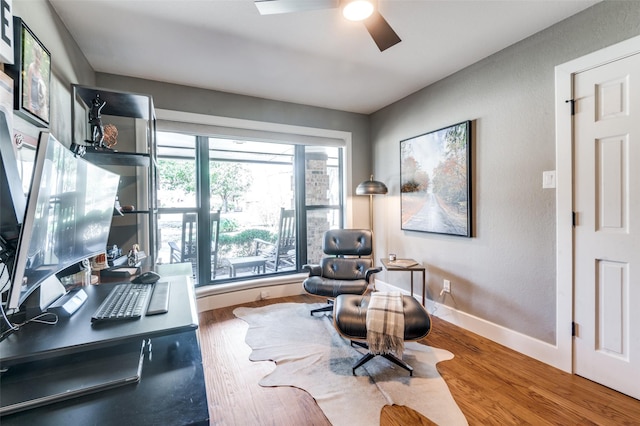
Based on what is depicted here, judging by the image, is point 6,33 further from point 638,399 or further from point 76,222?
point 638,399

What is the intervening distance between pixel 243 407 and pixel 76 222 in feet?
4.38

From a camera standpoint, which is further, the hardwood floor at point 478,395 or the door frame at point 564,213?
the door frame at point 564,213

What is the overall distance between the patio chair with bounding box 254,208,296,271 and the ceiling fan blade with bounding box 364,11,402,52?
2420mm

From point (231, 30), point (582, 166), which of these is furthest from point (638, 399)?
point (231, 30)

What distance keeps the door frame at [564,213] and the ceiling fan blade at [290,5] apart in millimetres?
1702

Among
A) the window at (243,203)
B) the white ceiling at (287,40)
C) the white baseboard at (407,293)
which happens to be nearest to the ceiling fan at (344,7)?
the white ceiling at (287,40)

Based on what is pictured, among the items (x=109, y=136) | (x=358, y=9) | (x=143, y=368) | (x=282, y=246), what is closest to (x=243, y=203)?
(x=282, y=246)

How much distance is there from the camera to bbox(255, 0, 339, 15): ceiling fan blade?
138cm

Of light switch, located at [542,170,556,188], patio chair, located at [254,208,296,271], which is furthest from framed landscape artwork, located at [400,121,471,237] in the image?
patio chair, located at [254,208,296,271]

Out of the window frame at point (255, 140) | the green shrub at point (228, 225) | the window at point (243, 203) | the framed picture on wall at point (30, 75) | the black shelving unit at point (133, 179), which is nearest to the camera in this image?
the framed picture on wall at point (30, 75)

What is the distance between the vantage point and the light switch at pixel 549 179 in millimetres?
1993

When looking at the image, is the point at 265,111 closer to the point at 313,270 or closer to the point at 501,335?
the point at 313,270

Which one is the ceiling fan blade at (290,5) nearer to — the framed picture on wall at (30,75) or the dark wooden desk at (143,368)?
the framed picture on wall at (30,75)

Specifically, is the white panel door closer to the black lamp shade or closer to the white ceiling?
the white ceiling
